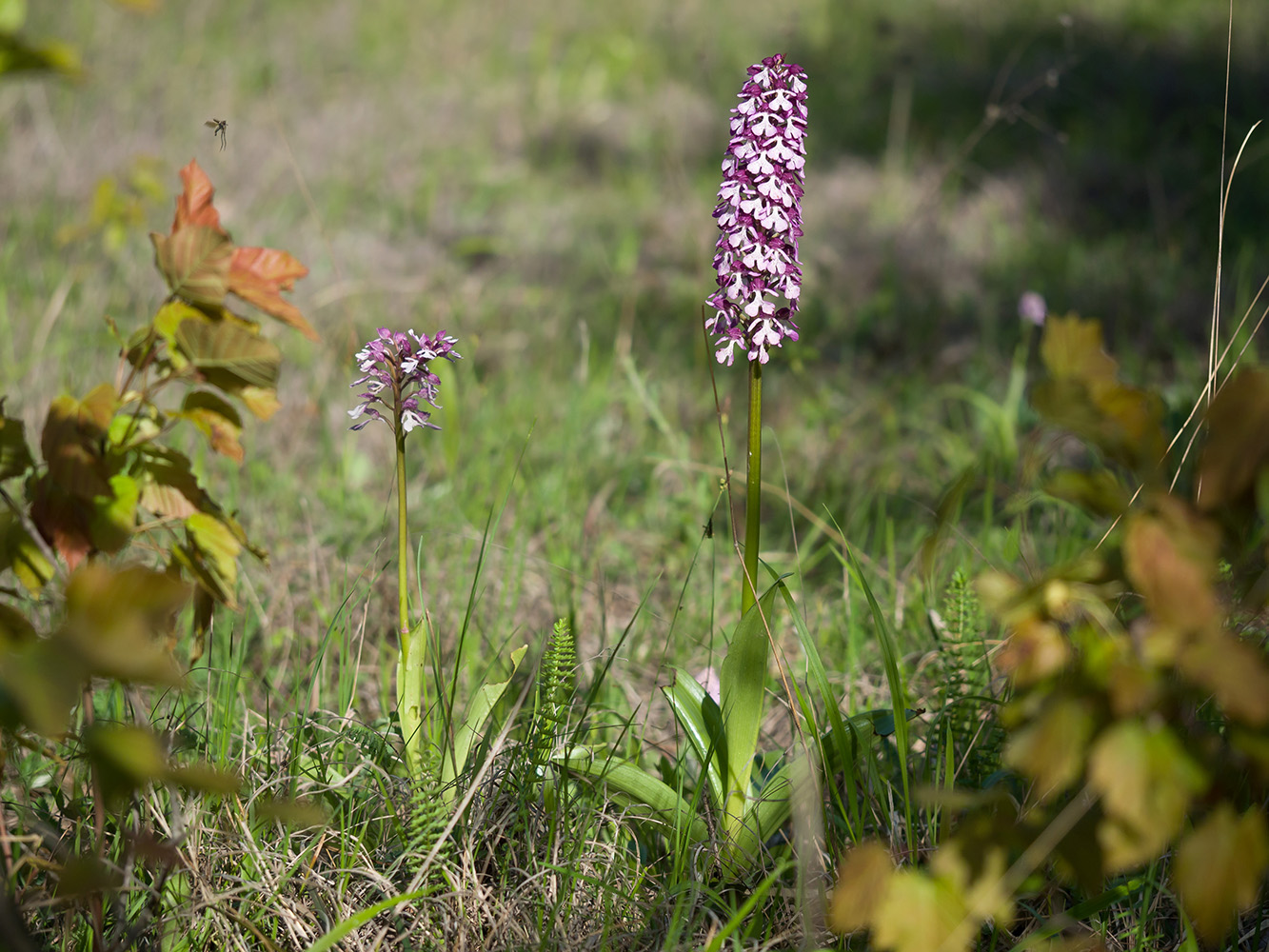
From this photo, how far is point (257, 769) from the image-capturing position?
155cm

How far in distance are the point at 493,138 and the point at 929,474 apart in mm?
4890

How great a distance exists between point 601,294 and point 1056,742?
4.14 m

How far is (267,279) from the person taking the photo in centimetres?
128

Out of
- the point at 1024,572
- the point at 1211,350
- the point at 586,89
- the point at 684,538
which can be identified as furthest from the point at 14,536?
the point at 586,89

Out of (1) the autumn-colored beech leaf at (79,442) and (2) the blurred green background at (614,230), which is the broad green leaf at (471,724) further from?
(1) the autumn-colored beech leaf at (79,442)

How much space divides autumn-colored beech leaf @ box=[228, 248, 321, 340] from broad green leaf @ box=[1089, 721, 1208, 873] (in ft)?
3.36

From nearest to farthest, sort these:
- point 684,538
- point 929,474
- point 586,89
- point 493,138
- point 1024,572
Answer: point 1024,572, point 684,538, point 929,474, point 493,138, point 586,89

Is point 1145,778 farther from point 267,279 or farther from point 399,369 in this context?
point 267,279

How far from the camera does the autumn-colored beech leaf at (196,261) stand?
1.21 m

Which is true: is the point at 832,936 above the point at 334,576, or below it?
below

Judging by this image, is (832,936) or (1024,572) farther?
(1024,572)

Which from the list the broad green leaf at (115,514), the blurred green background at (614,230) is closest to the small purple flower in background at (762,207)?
the blurred green background at (614,230)

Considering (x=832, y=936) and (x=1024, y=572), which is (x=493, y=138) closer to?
(x=1024, y=572)

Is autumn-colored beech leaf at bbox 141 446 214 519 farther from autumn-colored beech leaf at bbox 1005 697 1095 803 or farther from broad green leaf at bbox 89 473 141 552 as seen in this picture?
autumn-colored beech leaf at bbox 1005 697 1095 803
